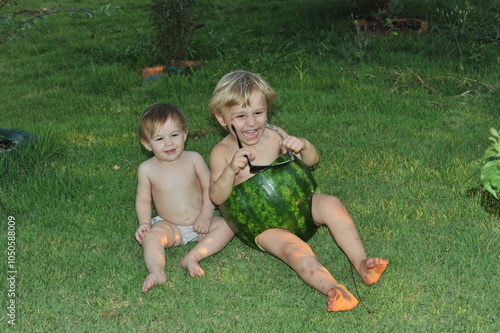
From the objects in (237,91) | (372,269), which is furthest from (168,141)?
(372,269)

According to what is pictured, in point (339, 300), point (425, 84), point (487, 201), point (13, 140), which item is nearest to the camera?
point (339, 300)

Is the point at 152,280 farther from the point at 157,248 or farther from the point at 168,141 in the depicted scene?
the point at 168,141

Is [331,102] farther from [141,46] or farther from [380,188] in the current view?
[141,46]

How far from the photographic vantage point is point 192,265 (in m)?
4.20

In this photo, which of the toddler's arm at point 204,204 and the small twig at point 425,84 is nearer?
the toddler's arm at point 204,204

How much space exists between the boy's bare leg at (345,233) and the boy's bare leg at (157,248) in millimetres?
1101

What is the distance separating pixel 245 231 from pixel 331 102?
327cm

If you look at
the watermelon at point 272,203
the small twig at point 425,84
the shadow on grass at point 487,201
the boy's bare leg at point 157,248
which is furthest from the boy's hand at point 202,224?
the small twig at point 425,84

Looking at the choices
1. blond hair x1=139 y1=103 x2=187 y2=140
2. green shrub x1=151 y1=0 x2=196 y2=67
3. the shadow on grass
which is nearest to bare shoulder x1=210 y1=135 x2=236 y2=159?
blond hair x1=139 y1=103 x2=187 y2=140

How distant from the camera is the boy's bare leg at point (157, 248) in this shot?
4046mm

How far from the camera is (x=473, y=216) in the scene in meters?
4.70

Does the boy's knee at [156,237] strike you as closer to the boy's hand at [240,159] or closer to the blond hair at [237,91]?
the boy's hand at [240,159]

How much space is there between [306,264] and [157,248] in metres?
1.11

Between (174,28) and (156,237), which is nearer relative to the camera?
(156,237)
